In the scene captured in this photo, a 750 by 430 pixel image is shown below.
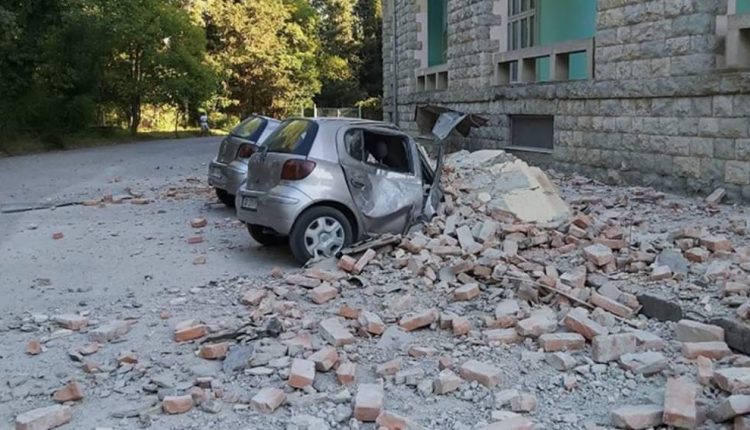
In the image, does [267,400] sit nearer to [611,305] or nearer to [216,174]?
[611,305]

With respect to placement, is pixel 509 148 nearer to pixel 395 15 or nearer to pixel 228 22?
pixel 395 15

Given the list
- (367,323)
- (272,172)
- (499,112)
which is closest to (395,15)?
(499,112)

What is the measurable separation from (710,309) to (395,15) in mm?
18950

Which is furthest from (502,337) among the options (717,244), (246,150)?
(246,150)

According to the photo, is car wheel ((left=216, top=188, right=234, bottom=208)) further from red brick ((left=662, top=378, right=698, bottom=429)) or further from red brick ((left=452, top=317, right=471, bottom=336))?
red brick ((left=662, top=378, right=698, bottom=429))

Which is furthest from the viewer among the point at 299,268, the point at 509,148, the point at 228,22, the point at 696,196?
the point at 228,22

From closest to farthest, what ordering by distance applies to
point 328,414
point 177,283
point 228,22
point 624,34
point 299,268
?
point 328,414 < point 177,283 < point 299,268 < point 624,34 < point 228,22

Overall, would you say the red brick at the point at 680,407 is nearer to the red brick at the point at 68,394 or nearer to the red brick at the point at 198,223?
the red brick at the point at 68,394

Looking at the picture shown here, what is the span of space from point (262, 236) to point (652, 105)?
20.0 feet

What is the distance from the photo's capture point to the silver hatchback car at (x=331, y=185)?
755 cm

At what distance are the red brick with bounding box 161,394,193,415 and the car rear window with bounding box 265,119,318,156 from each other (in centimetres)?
390

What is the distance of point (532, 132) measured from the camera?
1405cm

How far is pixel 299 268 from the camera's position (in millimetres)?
7574

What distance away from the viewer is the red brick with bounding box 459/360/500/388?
4.34 m
